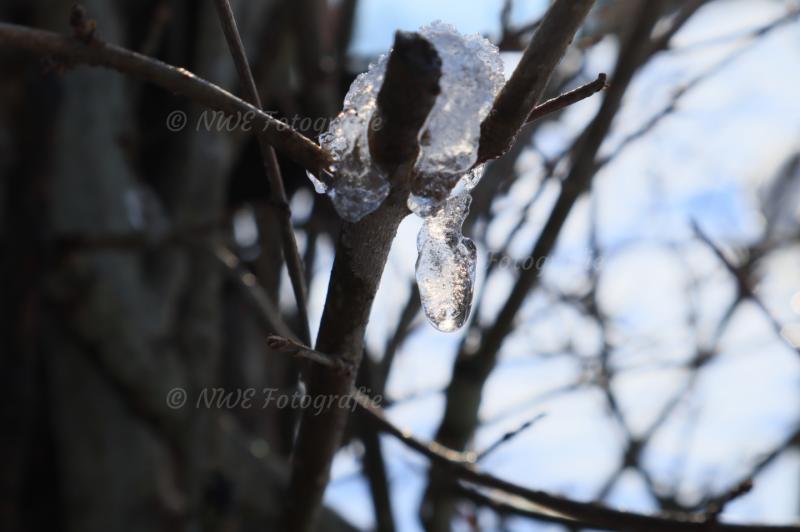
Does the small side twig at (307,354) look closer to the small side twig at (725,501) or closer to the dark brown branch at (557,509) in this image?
the dark brown branch at (557,509)

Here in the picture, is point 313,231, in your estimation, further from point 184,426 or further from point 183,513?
point 183,513

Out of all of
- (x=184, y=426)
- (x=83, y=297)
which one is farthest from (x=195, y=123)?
(x=184, y=426)

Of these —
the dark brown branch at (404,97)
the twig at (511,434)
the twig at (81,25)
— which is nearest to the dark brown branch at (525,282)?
the twig at (511,434)

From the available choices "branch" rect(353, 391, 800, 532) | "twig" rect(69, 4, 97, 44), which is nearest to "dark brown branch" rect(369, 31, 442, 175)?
"twig" rect(69, 4, 97, 44)

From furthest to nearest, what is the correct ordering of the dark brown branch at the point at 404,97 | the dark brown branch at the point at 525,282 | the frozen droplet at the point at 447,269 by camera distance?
the dark brown branch at the point at 525,282 < the frozen droplet at the point at 447,269 < the dark brown branch at the point at 404,97

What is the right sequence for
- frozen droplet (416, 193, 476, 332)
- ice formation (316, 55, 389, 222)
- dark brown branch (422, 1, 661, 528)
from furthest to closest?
dark brown branch (422, 1, 661, 528) < frozen droplet (416, 193, 476, 332) < ice formation (316, 55, 389, 222)

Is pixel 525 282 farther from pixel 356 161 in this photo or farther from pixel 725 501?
pixel 356 161

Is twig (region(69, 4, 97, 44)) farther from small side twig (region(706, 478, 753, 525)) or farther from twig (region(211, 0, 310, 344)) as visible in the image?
small side twig (region(706, 478, 753, 525))
